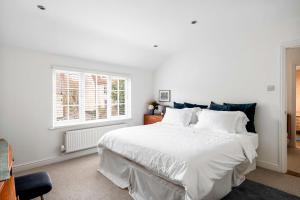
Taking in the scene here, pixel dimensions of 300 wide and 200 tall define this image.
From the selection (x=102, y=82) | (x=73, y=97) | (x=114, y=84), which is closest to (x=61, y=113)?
(x=73, y=97)

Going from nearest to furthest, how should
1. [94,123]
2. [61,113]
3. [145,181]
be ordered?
[145,181] < [61,113] < [94,123]

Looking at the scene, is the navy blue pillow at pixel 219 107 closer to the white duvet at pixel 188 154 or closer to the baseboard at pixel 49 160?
the white duvet at pixel 188 154

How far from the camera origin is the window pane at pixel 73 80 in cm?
352

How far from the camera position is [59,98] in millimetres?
3381

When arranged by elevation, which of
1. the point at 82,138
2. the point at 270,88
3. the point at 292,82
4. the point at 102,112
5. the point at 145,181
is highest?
the point at 292,82

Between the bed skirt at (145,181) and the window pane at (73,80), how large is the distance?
5.27 feet

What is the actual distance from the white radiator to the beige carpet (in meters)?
0.36

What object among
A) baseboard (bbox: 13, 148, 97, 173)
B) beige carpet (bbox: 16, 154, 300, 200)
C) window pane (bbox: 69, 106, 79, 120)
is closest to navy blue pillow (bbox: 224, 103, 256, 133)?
beige carpet (bbox: 16, 154, 300, 200)

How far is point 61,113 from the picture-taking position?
135 inches

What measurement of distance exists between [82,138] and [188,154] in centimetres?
253

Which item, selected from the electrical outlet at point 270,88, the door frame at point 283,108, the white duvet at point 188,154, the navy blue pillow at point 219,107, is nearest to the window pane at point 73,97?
the white duvet at point 188,154

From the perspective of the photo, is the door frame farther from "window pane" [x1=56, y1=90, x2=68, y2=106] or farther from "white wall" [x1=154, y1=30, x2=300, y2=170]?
"window pane" [x1=56, y1=90, x2=68, y2=106]

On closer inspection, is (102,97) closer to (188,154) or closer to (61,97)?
(61,97)

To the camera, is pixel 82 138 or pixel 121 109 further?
pixel 121 109
